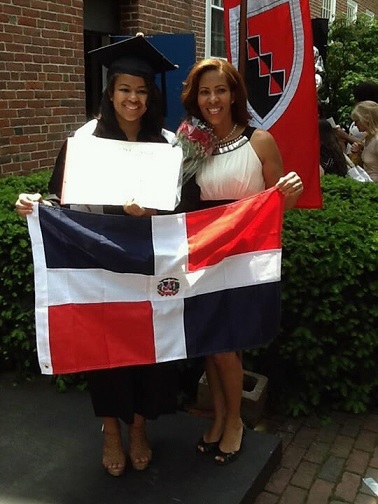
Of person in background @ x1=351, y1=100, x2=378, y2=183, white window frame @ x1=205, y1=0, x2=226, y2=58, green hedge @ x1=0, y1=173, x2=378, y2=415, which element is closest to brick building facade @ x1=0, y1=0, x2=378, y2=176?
white window frame @ x1=205, y1=0, x2=226, y2=58

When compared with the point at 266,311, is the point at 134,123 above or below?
above

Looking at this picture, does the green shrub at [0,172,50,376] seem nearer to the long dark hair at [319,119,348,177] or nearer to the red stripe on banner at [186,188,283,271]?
the red stripe on banner at [186,188,283,271]

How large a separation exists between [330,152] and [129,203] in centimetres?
356

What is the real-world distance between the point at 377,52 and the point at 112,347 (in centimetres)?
976

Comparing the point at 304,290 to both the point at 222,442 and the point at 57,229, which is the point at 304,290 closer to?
the point at 222,442

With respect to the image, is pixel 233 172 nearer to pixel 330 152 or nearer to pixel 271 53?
pixel 271 53

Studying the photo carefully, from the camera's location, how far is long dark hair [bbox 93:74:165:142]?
7.90 feet

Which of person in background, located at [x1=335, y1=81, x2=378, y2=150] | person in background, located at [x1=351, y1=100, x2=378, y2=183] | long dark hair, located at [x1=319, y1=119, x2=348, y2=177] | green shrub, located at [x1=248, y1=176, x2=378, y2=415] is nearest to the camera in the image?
green shrub, located at [x1=248, y1=176, x2=378, y2=415]

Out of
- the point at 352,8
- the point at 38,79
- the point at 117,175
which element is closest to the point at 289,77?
the point at 117,175

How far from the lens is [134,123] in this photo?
245 centimetres

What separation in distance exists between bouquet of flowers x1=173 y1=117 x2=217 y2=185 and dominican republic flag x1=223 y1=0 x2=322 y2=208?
1.08 m

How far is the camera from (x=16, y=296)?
346cm

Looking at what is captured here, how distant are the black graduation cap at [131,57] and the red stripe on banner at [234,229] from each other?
0.63 metres

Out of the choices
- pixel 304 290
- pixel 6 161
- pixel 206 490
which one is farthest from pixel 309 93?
pixel 6 161
